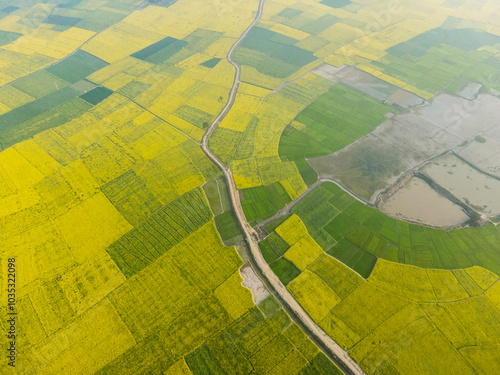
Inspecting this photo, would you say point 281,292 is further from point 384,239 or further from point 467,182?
point 467,182

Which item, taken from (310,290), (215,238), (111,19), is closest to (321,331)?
(310,290)

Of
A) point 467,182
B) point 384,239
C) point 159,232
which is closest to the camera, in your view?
point 384,239

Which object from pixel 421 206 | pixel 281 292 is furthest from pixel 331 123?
pixel 281 292

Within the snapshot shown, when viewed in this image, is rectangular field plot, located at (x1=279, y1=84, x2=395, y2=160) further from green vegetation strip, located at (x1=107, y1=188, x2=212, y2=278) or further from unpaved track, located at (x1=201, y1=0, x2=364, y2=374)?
green vegetation strip, located at (x1=107, y1=188, x2=212, y2=278)

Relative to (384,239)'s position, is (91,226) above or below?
above

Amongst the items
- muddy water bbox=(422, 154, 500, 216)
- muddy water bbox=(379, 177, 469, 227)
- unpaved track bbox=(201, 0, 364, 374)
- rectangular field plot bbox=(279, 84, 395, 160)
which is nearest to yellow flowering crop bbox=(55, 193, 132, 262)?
unpaved track bbox=(201, 0, 364, 374)

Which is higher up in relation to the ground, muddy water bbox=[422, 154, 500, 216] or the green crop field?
muddy water bbox=[422, 154, 500, 216]
